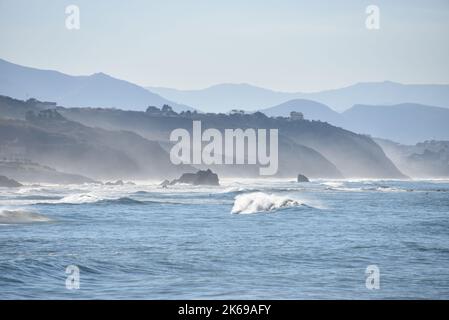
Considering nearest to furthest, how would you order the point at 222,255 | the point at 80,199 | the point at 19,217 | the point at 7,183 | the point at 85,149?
1. the point at 222,255
2. the point at 19,217
3. the point at 80,199
4. the point at 7,183
5. the point at 85,149

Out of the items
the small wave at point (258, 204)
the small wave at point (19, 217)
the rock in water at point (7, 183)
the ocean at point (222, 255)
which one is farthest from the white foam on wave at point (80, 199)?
the rock in water at point (7, 183)

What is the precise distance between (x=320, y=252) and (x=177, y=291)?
957 centimetres

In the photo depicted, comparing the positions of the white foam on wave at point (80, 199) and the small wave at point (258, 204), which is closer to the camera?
the small wave at point (258, 204)

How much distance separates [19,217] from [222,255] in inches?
616

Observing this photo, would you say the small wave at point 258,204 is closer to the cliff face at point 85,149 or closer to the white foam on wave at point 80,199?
the white foam on wave at point 80,199

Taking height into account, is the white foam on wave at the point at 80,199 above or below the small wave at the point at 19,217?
above

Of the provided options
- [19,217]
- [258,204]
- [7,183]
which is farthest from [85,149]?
[19,217]

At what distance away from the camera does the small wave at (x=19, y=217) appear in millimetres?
39219

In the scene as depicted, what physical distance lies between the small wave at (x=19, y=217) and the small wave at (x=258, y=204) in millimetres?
14282

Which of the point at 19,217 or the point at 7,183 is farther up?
the point at 7,183

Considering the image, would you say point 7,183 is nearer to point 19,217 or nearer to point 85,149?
point 19,217

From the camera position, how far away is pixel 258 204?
53.7 meters
